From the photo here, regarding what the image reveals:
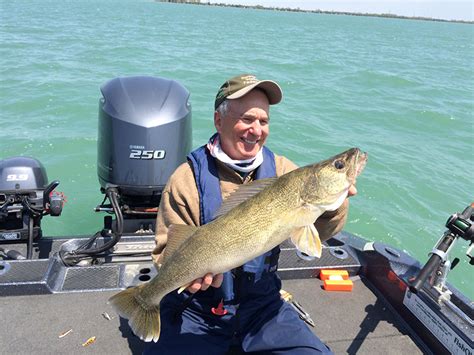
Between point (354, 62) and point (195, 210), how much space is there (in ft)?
91.4

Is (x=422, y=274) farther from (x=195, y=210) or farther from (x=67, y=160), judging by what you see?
(x=67, y=160)

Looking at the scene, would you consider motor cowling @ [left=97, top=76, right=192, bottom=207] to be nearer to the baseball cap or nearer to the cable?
the cable

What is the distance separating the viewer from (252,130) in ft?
9.59

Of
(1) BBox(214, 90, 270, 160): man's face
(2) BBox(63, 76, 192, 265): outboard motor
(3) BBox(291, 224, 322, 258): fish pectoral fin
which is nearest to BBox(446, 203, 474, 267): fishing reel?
(3) BBox(291, 224, 322, 258): fish pectoral fin

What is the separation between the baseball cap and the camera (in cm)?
286

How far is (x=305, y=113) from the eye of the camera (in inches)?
649

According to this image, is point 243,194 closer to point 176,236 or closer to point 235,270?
point 176,236

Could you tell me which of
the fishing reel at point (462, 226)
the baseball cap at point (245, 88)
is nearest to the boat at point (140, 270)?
the fishing reel at point (462, 226)

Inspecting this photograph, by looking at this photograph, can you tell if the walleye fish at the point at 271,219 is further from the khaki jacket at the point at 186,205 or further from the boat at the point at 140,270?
the boat at the point at 140,270

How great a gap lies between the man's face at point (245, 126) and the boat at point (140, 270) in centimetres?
141

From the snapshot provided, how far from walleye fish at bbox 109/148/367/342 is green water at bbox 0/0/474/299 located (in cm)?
581

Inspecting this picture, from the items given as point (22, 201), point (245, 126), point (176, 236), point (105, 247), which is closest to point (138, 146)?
point (105, 247)

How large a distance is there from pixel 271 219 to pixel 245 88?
100cm

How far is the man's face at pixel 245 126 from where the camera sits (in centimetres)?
293
